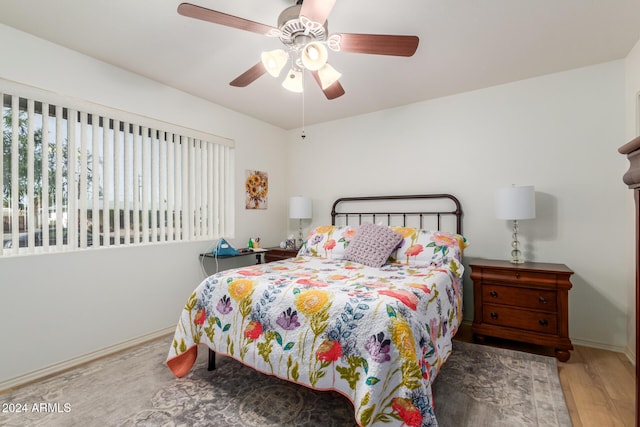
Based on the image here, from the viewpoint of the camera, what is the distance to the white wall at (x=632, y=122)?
7.52ft

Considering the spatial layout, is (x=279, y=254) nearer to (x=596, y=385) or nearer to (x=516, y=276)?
(x=516, y=276)

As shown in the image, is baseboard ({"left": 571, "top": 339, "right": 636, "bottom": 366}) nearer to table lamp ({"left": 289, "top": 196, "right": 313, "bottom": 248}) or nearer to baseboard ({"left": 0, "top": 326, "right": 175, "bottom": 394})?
table lamp ({"left": 289, "top": 196, "right": 313, "bottom": 248})

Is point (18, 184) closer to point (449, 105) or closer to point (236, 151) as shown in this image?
point (236, 151)

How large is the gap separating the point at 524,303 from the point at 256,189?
3.14 m

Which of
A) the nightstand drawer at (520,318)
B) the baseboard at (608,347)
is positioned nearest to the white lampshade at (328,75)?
the nightstand drawer at (520,318)

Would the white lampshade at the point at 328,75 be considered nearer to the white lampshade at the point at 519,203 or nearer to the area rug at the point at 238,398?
the white lampshade at the point at 519,203

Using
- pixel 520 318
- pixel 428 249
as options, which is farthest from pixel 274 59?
pixel 520 318

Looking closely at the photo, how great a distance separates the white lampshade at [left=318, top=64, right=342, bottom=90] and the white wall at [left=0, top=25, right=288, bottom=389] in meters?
1.84

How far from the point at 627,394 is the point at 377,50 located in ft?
8.72

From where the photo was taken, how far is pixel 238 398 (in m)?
1.87

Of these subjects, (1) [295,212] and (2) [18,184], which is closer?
(2) [18,184]

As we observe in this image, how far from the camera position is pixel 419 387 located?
133 centimetres

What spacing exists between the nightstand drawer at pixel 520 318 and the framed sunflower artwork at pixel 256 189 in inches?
111

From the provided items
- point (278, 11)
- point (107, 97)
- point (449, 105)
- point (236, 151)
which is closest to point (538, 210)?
point (449, 105)
